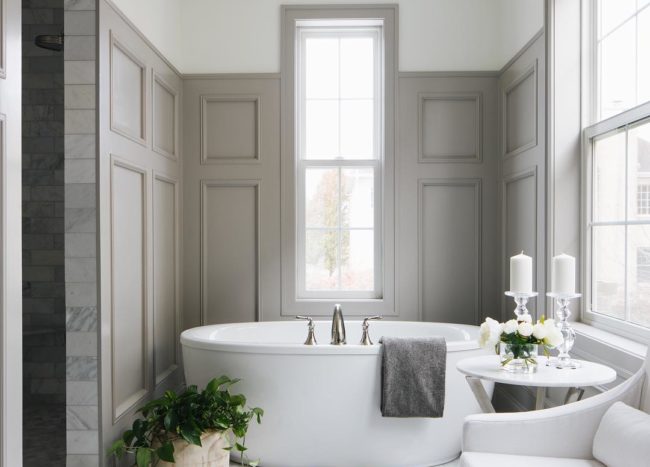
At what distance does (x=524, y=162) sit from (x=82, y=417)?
102 inches

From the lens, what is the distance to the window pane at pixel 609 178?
2.72 metres

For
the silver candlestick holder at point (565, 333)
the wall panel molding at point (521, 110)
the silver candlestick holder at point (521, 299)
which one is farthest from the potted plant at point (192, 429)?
the wall panel molding at point (521, 110)

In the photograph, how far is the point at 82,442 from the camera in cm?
278

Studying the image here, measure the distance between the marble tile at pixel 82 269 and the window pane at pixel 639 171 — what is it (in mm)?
2276

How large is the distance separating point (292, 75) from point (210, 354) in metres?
1.93

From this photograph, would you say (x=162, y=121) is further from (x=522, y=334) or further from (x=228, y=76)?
(x=522, y=334)

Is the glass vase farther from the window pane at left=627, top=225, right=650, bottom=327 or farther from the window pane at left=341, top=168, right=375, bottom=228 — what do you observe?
the window pane at left=341, top=168, right=375, bottom=228

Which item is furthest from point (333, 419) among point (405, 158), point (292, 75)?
point (292, 75)

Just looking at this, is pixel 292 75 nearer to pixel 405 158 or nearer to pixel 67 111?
pixel 405 158

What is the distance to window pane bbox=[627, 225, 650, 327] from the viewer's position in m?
2.48

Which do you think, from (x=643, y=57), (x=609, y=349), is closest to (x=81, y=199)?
(x=609, y=349)

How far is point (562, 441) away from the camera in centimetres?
204

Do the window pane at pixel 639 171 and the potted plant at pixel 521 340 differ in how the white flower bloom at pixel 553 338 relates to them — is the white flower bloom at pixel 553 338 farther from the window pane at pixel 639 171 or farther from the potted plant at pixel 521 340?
the window pane at pixel 639 171

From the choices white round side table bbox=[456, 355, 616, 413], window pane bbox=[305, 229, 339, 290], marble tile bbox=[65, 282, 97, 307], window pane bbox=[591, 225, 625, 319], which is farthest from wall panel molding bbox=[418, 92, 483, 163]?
marble tile bbox=[65, 282, 97, 307]
